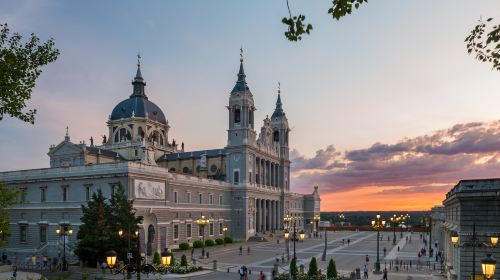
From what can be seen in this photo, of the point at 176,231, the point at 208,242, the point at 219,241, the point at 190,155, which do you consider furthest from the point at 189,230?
the point at 190,155

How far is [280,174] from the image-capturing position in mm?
107500

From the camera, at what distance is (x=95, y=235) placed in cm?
4184

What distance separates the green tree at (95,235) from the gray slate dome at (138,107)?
49013 millimetres

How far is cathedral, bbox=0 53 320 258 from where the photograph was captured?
55.0m

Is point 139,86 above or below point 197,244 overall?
above

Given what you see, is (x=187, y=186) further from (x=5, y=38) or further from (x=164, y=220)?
(x=5, y=38)

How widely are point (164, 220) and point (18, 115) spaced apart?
42.6 metres

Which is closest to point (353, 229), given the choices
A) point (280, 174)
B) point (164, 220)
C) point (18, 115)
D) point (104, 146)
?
point (280, 174)

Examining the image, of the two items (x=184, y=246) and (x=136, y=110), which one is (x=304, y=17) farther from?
(x=136, y=110)

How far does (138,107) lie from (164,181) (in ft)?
116

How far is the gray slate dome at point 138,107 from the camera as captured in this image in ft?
300

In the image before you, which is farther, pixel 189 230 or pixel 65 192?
pixel 189 230

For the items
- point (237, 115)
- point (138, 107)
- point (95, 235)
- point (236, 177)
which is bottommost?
point (95, 235)

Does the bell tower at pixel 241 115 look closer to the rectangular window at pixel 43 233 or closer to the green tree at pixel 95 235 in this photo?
the rectangular window at pixel 43 233
